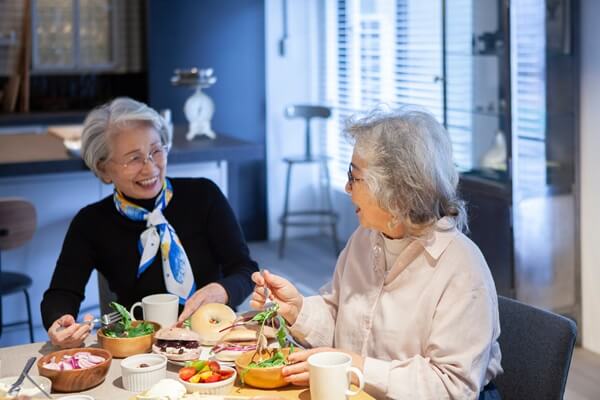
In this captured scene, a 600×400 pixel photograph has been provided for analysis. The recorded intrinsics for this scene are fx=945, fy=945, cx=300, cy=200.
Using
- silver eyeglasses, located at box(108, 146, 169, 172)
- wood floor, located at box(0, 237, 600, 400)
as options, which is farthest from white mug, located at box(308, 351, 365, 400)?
wood floor, located at box(0, 237, 600, 400)

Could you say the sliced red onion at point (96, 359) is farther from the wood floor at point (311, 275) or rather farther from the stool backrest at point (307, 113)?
the stool backrest at point (307, 113)

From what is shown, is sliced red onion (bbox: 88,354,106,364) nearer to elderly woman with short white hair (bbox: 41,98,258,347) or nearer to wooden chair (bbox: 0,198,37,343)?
elderly woman with short white hair (bbox: 41,98,258,347)

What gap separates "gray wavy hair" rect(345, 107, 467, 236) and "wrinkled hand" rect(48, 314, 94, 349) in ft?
2.31

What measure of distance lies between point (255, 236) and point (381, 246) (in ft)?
14.9

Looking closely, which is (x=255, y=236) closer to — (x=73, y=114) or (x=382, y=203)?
(x=73, y=114)

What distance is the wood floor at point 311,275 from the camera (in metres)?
3.78

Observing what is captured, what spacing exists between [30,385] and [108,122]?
92 cm

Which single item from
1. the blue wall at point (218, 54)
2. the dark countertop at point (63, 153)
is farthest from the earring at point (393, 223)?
the blue wall at point (218, 54)

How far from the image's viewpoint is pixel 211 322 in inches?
81.4

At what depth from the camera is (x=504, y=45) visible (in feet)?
13.2

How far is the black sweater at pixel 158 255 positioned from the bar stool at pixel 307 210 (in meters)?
3.26

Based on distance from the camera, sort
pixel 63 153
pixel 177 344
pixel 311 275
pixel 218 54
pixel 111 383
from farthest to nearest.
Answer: pixel 218 54 → pixel 311 275 → pixel 63 153 → pixel 177 344 → pixel 111 383

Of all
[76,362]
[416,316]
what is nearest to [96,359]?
[76,362]

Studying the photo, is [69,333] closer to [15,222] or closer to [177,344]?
[177,344]
